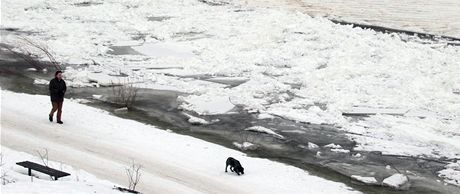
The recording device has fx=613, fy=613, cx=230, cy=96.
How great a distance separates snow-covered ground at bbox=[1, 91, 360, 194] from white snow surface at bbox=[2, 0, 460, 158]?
9.53ft

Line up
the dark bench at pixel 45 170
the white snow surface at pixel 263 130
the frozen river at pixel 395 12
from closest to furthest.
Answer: the dark bench at pixel 45 170 < the white snow surface at pixel 263 130 < the frozen river at pixel 395 12

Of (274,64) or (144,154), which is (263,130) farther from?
(274,64)

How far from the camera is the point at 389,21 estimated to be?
32.8 m

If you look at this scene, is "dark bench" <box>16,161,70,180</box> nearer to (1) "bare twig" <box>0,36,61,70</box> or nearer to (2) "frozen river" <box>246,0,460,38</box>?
(1) "bare twig" <box>0,36,61,70</box>

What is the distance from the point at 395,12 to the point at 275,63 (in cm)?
1374

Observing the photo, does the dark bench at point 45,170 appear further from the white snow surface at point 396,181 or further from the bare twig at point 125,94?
the white snow surface at point 396,181

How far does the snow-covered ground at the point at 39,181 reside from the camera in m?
9.88

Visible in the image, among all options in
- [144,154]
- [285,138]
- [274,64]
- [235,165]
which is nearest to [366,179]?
[235,165]

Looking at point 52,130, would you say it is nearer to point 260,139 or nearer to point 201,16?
point 260,139

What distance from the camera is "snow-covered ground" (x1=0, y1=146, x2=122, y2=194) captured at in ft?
32.4

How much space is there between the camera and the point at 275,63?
24.2 meters

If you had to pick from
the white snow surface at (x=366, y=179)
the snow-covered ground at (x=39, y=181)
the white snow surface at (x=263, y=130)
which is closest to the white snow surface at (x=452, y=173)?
→ the white snow surface at (x=366, y=179)

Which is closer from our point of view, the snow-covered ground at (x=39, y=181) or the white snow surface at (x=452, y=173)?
the snow-covered ground at (x=39, y=181)

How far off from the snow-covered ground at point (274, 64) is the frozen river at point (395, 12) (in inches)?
109
